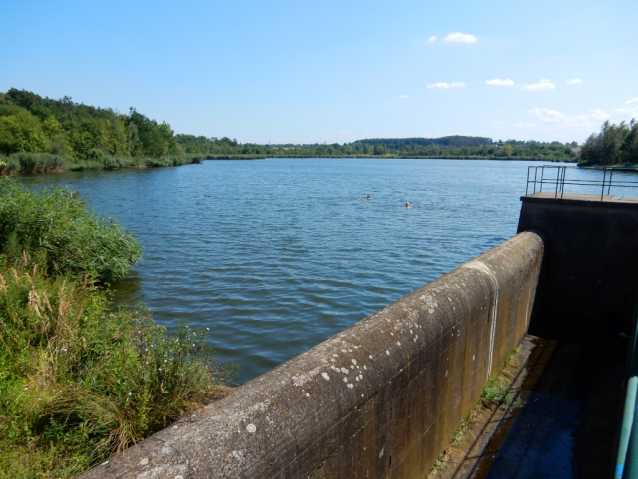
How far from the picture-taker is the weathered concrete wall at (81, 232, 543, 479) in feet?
7.71

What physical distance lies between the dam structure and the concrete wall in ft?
0.08

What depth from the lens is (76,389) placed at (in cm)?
425

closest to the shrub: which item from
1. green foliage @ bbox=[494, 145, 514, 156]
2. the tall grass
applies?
the tall grass

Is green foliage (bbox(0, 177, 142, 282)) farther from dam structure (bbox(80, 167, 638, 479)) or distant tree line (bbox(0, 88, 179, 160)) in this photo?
distant tree line (bbox(0, 88, 179, 160))

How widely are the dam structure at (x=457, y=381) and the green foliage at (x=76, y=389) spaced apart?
1.45 m

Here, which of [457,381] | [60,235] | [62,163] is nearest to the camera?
[457,381]

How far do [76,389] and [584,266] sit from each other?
30.3 ft

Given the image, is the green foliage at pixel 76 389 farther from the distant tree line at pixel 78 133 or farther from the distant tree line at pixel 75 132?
the distant tree line at pixel 75 132

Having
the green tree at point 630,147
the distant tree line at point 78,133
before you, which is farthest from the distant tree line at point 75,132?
the green tree at point 630,147

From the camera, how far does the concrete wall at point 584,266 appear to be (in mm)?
8820

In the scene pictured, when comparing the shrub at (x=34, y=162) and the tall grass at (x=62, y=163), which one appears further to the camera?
the shrub at (x=34, y=162)

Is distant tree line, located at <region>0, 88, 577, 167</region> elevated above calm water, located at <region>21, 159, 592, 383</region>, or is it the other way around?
distant tree line, located at <region>0, 88, 577, 167</region>

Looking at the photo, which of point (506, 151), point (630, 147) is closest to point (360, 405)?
point (630, 147)

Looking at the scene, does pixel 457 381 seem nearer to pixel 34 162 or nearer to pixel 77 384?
pixel 77 384
